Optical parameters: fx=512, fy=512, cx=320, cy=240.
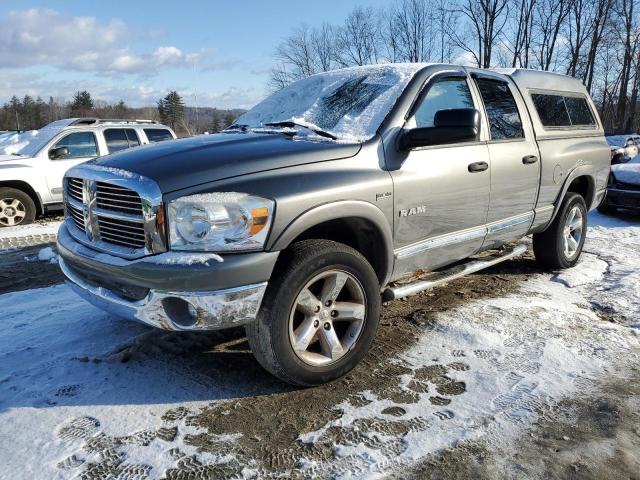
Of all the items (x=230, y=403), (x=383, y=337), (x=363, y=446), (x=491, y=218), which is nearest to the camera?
(x=363, y=446)

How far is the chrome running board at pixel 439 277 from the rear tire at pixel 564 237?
52cm

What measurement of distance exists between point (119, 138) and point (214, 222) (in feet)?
27.1

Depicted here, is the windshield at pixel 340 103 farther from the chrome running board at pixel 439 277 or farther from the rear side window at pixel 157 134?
the rear side window at pixel 157 134

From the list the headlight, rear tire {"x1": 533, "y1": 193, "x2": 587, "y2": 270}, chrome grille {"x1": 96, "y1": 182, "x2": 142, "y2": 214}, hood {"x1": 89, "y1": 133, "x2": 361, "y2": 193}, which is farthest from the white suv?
→ rear tire {"x1": 533, "y1": 193, "x2": 587, "y2": 270}

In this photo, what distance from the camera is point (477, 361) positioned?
10.8 feet

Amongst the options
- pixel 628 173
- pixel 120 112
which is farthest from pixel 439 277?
pixel 120 112

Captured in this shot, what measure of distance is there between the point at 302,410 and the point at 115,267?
4.08 ft

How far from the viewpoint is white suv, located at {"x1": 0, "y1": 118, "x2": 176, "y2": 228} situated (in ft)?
28.1

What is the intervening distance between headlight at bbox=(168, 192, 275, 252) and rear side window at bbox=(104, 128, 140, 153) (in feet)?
25.7

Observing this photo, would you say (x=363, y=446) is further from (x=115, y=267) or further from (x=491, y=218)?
(x=491, y=218)

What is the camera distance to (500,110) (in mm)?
4238

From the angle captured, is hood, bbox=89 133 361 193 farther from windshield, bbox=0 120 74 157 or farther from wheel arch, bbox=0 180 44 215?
windshield, bbox=0 120 74 157

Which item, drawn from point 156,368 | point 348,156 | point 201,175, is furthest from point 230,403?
point 348,156

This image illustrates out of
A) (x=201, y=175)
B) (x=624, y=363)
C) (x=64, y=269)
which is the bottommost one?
(x=624, y=363)
